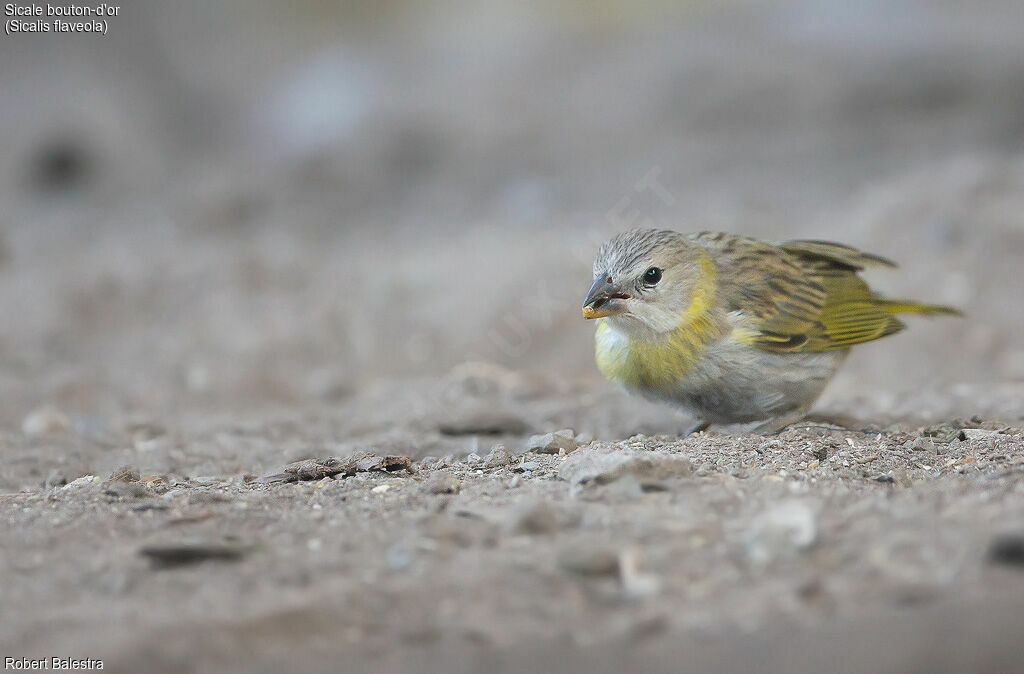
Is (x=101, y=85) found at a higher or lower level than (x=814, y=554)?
higher

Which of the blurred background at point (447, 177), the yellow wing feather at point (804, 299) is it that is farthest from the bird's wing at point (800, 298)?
the blurred background at point (447, 177)

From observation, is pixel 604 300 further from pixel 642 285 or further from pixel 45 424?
pixel 45 424

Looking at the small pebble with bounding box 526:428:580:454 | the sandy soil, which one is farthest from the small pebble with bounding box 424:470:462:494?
the small pebble with bounding box 526:428:580:454

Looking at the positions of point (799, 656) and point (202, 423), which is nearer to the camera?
point (799, 656)

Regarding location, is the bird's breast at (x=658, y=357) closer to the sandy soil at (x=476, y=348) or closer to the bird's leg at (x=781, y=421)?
the sandy soil at (x=476, y=348)

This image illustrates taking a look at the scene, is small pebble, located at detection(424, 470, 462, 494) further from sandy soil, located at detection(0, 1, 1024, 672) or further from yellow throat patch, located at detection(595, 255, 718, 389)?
yellow throat patch, located at detection(595, 255, 718, 389)

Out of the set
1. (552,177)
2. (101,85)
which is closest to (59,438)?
(552,177)

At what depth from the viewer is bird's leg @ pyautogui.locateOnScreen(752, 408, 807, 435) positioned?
557 centimetres

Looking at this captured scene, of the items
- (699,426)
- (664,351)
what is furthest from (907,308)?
(664,351)

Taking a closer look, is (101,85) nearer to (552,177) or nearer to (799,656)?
(552,177)

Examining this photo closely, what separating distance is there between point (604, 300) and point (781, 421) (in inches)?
50.6

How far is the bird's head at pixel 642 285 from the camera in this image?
5125mm

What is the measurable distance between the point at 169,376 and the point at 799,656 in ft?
22.7

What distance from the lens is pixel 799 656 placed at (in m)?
2.38
